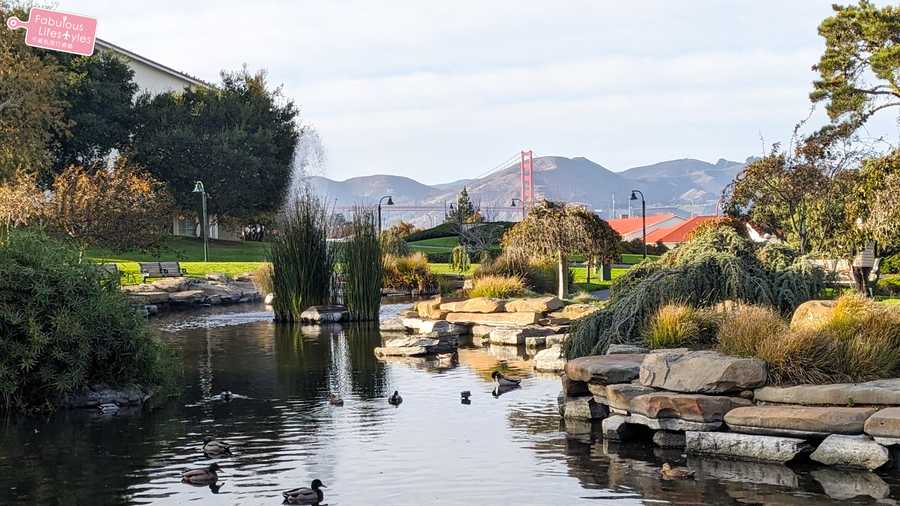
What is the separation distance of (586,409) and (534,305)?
1009cm

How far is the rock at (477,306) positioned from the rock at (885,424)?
44.0 ft

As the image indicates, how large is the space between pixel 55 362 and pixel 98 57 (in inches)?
1839

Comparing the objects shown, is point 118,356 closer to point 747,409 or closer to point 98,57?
point 747,409

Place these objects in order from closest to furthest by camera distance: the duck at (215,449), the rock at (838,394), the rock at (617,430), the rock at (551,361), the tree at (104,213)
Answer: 1. the rock at (838,394)
2. the duck at (215,449)
3. the rock at (617,430)
4. the rock at (551,361)
5. the tree at (104,213)

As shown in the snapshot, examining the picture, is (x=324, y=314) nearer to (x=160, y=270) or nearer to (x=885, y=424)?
(x=160, y=270)

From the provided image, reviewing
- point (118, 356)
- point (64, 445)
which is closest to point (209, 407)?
point (118, 356)

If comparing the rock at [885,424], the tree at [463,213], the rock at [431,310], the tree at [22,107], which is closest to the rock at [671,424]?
the rock at [885,424]

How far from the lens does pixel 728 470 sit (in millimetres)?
9438

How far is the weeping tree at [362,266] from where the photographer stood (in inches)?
941

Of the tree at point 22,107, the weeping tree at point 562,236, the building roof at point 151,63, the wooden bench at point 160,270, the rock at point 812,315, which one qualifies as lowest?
the rock at point 812,315

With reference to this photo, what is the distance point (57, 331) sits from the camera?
41.8ft

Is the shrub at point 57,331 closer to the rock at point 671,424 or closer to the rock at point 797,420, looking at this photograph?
the rock at point 671,424

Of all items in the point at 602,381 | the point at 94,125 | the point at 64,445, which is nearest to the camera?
the point at 64,445

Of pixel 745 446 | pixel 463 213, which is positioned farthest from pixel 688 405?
pixel 463 213
